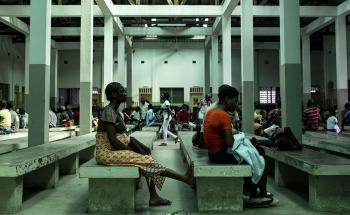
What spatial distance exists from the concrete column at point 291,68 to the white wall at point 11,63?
58.0ft

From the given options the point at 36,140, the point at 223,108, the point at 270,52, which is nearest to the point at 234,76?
the point at 270,52

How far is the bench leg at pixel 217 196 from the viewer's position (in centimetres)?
443

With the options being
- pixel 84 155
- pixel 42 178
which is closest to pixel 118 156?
pixel 42 178

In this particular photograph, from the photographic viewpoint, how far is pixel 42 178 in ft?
19.4

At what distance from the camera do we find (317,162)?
439 centimetres

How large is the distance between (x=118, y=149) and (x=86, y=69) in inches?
291

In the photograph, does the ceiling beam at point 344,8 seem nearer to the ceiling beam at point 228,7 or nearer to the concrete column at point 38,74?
the ceiling beam at point 228,7

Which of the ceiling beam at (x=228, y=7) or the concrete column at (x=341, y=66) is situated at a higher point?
the ceiling beam at (x=228, y=7)

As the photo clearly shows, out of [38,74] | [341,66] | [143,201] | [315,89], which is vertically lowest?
[143,201]

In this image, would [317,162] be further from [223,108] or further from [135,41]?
[135,41]

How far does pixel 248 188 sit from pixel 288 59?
303 centimetres

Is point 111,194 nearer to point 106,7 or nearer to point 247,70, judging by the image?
point 247,70

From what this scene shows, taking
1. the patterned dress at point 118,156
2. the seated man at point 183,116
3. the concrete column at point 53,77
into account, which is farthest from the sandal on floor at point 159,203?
the concrete column at point 53,77

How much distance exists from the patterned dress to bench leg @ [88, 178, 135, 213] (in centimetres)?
24
